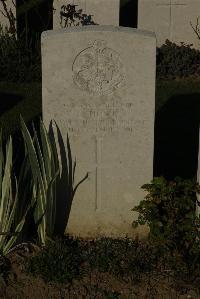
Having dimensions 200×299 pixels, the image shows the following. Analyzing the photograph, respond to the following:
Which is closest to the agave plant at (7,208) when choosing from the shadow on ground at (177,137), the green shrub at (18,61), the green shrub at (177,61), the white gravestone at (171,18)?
the shadow on ground at (177,137)

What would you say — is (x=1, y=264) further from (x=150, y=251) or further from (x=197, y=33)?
(x=197, y=33)

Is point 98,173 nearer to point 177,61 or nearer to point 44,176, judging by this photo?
point 44,176

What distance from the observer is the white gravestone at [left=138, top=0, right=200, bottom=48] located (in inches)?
429

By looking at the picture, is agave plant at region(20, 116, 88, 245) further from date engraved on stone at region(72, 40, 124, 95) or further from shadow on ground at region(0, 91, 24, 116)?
shadow on ground at region(0, 91, 24, 116)

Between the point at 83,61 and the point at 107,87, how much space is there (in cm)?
28

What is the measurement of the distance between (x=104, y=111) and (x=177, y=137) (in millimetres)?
2891

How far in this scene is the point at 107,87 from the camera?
5.01 m

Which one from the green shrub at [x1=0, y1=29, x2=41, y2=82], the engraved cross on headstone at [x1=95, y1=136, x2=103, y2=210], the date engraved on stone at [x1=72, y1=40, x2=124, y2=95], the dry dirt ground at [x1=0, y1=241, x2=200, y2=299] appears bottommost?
the dry dirt ground at [x1=0, y1=241, x2=200, y2=299]

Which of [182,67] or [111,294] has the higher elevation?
[182,67]

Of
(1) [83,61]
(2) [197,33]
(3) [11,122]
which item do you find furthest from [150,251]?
(2) [197,33]

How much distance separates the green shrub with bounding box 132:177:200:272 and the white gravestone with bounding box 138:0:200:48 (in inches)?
251

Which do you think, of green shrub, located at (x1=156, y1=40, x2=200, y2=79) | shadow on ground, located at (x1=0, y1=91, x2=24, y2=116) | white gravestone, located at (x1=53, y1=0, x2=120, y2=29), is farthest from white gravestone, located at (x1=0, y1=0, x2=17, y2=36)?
green shrub, located at (x1=156, y1=40, x2=200, y2=79)

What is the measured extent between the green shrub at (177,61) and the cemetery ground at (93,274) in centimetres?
564

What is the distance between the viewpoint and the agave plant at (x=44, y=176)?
487 cm
